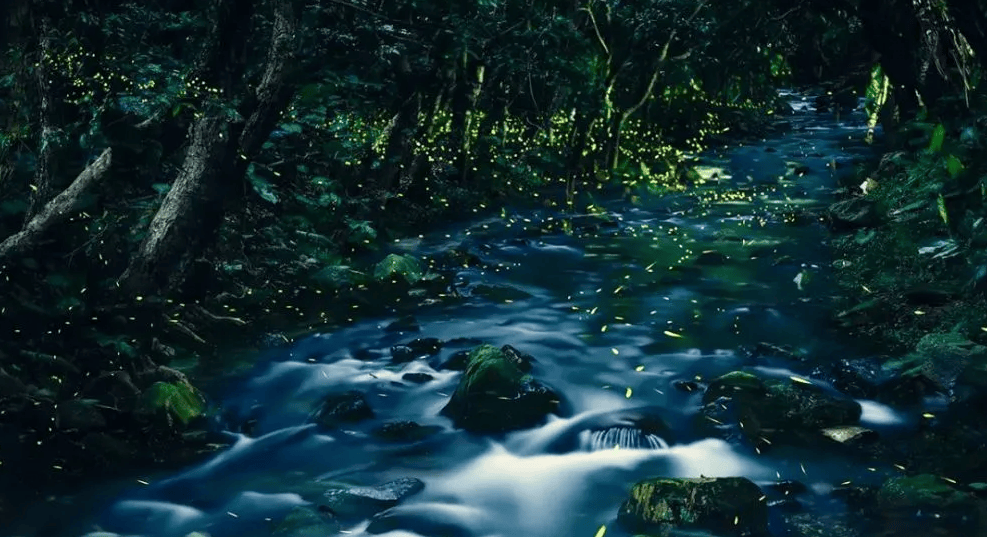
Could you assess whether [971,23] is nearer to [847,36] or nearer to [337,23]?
[847,36]

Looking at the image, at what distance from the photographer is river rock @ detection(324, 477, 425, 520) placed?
643cm

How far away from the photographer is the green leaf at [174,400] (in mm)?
7465

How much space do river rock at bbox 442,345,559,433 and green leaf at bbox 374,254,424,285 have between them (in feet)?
10.4

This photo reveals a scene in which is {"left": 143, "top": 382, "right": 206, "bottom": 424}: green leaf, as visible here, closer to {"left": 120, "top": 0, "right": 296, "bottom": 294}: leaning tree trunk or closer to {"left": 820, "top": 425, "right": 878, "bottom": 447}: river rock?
{"left": 120, "top": 0, "right": 296, "bottom": 294}: leaning tree trunk

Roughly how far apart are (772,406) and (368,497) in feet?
Answer: 9.58

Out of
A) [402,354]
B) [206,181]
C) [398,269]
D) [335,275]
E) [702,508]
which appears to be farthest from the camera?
[398,269]

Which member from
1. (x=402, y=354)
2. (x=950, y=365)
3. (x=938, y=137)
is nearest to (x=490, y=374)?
(x=402, y=354)

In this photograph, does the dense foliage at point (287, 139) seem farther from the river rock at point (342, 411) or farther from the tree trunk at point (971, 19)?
the river rock at point (342, 411)

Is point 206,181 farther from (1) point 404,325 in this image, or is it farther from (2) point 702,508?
(2) point 702,508

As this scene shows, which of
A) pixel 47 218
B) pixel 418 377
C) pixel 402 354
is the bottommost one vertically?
pixel 418 377

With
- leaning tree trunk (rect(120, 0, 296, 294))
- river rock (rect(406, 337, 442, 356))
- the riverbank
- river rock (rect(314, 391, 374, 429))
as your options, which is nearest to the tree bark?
the riverbank

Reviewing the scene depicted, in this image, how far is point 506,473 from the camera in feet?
23.5

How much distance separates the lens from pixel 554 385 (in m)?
8.41

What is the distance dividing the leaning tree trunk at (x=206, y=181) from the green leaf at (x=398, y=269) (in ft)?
7.22
